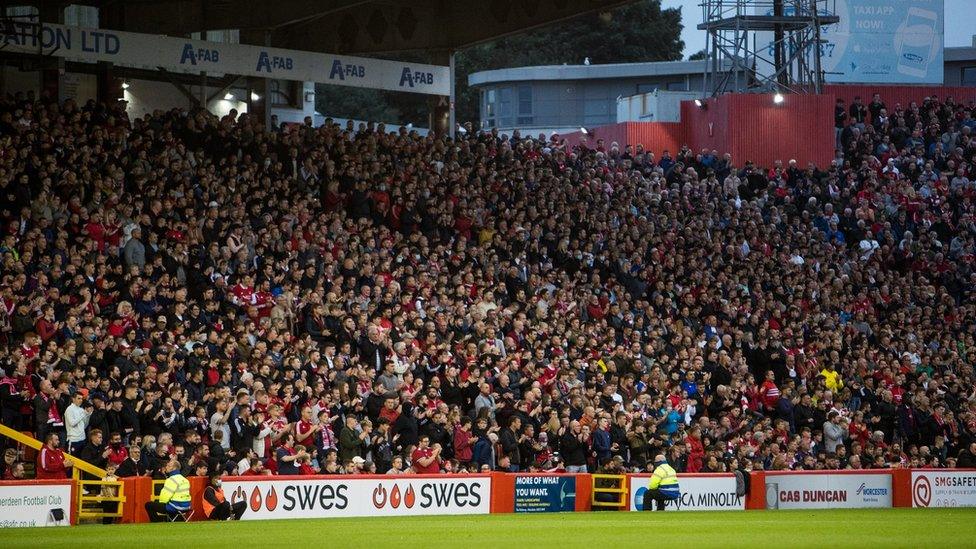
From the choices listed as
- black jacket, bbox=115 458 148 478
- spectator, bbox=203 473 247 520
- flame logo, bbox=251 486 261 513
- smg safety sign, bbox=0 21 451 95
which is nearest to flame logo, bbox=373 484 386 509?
flame logo, bbox=251 486 261 513

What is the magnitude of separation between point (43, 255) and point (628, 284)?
45.9 ft

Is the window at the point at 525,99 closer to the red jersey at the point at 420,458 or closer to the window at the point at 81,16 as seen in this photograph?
the window at the point at 81,16

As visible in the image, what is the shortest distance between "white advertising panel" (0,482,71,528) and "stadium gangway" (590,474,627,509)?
895 centimetres

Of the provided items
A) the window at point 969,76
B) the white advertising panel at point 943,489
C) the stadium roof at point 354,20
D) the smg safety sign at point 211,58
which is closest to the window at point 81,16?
the stadium roof at point 354,20

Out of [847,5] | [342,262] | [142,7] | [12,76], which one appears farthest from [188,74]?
[847,5]

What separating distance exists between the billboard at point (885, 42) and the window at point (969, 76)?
717cm

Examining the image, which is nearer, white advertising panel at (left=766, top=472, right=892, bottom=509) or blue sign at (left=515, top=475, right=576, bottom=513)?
blue sign at (left=515, top=475, right=576, bottom=513)

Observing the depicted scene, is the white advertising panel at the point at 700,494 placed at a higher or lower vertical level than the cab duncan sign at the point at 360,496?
lower

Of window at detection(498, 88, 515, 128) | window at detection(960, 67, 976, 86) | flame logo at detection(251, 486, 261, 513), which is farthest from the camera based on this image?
window at detection(498, 88, 515, 128)

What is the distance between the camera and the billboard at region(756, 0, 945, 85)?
5412 centimetres

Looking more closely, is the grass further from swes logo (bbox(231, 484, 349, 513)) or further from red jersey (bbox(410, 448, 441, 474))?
red jersey (bbox(410, 448, 441, 474))

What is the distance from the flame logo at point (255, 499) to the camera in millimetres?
21375

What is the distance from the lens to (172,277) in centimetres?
2439

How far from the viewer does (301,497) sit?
21859mm
